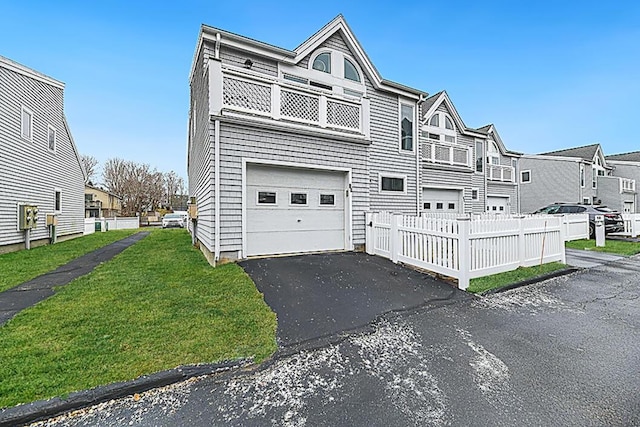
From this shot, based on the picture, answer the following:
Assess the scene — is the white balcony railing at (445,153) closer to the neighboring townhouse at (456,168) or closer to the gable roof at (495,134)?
the neighboring townhouse at (456,168)

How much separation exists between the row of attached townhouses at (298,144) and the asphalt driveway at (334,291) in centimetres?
115

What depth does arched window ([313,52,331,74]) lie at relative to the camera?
1014cm

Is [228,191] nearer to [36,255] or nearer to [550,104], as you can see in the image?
[36,255]

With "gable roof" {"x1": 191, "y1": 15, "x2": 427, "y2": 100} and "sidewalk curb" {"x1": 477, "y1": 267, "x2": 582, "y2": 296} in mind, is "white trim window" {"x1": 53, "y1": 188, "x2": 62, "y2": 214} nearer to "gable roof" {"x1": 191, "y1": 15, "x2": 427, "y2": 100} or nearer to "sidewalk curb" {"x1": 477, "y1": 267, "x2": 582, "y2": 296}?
"gable roof" {"x1": 191, "y1": 15, "x2": 427, "y2": 100}

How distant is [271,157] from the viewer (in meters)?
7.74

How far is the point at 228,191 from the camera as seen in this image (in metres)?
7.15

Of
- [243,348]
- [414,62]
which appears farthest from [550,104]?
[243,348]

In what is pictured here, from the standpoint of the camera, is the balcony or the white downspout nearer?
the white downspout

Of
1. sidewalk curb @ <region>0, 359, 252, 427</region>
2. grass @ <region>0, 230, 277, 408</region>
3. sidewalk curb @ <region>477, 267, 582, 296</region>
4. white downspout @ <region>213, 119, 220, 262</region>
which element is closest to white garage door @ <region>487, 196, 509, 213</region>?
sidewalk curb @ <region>477, 267, 582, 296</region>

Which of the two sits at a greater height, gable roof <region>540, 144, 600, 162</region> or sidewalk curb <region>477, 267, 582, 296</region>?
gable roof <region>540, 144, 600, 162</region>

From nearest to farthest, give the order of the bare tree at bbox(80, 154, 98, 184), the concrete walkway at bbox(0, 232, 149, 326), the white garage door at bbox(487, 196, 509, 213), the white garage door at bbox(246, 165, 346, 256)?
the concrete walkway at bbox(0, 232, 149, 326), the white garage door at bbox(246, 165, 346, 256), the white garage door at bbox(487, 196, 509, 213), the bare tree at bbox(80, 154, 98, 184)

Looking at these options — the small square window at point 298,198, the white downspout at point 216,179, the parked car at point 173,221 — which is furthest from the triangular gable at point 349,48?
the parked car at point 173,221

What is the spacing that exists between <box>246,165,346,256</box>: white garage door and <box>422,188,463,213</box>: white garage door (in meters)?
6.96

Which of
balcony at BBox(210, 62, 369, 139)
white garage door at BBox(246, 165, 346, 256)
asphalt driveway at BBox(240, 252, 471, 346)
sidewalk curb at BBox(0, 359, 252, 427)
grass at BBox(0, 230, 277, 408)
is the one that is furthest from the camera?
white garage door at BBox(246, 165, 346, 256)
